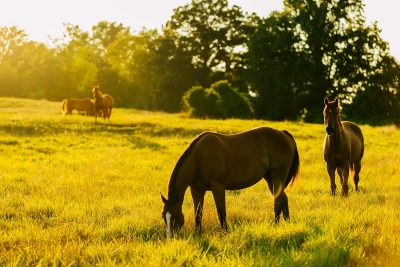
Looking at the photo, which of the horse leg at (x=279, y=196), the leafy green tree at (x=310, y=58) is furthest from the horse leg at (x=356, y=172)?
the leafy green tree at (x=310, y=58)

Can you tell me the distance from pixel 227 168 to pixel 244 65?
185ft

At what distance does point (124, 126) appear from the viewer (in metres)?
28.0

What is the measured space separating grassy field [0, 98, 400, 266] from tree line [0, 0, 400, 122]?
2643cm

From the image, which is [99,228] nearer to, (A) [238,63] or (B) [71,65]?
(A) [238,63]

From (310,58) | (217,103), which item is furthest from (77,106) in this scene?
(310,58)

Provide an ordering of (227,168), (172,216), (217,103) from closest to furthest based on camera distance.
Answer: (172,216) < (227,168) < (217,103)

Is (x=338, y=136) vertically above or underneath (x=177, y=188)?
above

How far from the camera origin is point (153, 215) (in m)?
8.70

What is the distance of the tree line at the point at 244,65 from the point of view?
50.6m

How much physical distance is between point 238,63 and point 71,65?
25.2 metres

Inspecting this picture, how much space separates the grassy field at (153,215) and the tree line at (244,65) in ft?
86.7

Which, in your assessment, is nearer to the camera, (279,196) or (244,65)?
(279,196)

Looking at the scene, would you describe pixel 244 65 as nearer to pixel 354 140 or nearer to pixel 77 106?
pixel 77 106

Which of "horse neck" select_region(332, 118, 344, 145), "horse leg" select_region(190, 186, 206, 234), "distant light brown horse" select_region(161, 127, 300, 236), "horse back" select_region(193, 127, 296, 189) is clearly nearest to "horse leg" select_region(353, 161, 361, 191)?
Answer: "horse neck" select_region(332, 118, 344, 145)
